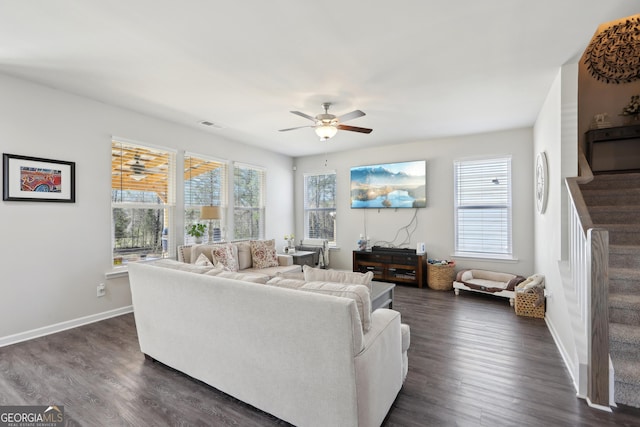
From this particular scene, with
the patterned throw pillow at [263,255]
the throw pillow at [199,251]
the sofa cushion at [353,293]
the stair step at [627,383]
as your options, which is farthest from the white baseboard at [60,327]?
the stair step at [627,383]

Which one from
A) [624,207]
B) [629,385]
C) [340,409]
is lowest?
[629,385]

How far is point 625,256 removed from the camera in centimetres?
261

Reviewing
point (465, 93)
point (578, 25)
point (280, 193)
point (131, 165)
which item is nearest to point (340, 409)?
point (578, 25)

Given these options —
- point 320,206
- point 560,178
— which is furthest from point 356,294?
point 320,206

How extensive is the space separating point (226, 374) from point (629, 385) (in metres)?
2.72

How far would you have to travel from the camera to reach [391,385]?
1906mm

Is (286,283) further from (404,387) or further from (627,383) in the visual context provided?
(627,383)

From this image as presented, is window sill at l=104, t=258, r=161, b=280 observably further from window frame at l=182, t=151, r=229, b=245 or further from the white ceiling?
the white ceiling

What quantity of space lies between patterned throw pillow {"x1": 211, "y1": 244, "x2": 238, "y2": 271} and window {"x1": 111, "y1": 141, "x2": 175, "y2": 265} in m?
0.78

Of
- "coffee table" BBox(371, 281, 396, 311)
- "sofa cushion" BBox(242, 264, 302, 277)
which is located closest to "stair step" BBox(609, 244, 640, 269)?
"coffee table" BBox(371, 281, 396, 311)

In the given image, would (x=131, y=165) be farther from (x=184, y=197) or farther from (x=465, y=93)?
(x=465, y=93)

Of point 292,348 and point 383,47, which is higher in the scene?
point 383,47

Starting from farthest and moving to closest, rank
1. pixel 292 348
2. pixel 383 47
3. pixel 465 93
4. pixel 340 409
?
pixel 465 93
pixel 383 47
pixel 292 348
pixel 340 409

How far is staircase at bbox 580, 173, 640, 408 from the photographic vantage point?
204cm
